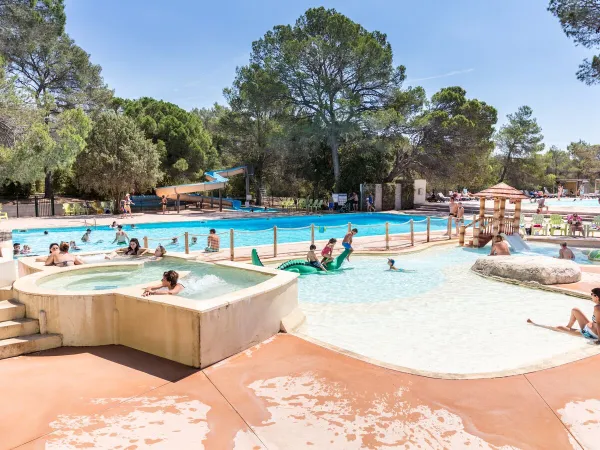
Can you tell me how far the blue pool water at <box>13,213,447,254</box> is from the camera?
59.1 ft

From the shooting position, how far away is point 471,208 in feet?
103

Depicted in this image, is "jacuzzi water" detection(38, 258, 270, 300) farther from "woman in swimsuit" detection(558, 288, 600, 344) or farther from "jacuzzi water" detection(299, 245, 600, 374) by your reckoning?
"woman in swimsuit" detection(558, 288, 600, 344)

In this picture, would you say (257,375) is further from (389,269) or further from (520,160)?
(520,160)

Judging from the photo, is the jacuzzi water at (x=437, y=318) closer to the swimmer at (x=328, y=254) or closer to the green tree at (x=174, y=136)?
the swimmer at (x=328, y=254)

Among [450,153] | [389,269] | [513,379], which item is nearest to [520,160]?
[450,153]

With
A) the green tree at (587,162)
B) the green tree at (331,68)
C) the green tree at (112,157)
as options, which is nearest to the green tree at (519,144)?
the green tree at (587,162)

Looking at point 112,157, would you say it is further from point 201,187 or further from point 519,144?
point 519,144

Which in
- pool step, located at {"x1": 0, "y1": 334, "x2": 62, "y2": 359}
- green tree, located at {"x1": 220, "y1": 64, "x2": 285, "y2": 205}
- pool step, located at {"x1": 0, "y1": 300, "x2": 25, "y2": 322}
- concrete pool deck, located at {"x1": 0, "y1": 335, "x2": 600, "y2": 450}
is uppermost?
green tree, located at {"x1": 220, "y1": 64, "x2": 285, "y2": 205}

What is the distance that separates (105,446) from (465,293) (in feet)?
26.8

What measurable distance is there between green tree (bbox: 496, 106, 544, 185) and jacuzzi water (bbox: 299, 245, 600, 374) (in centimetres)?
4508

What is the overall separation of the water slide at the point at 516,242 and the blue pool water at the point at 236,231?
10.3ft

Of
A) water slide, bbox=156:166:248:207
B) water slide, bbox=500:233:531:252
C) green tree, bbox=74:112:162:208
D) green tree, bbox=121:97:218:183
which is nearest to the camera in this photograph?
water slide, bbox=500:233:531:252

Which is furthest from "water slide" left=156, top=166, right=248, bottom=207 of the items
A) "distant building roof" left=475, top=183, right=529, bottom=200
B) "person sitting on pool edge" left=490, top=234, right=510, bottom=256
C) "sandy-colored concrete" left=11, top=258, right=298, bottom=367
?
"sandy-colored concrete" left=11, top=258, right=298, bottom=367

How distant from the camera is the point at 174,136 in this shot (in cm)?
3550
